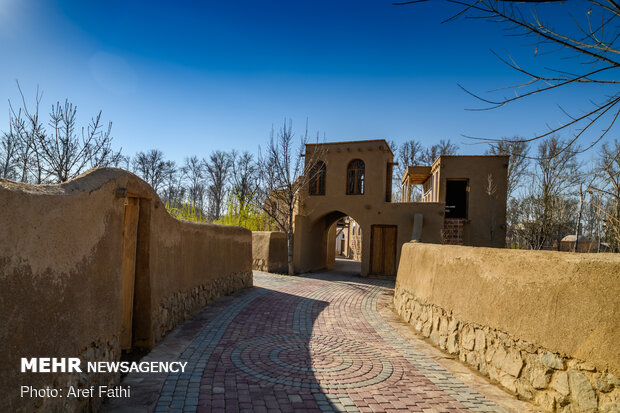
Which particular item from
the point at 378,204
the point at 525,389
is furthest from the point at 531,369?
the point at 378,204

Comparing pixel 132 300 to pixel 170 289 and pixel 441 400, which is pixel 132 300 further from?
pixel 441 400

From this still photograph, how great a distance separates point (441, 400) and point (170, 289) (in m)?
4.95

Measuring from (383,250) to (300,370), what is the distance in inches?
526

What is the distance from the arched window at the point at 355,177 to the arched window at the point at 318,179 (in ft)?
4.81

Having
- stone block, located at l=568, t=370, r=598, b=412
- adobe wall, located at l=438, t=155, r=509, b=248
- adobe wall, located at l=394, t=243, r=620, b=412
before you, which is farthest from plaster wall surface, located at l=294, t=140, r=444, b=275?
stone block, located at l=568, t=370, r=598, b=412

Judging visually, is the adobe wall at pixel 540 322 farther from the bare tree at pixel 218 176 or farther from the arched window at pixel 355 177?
the bare tree at pixel 218 176

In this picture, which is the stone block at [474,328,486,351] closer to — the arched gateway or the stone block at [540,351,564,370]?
the stone block at [540,351,564,370]

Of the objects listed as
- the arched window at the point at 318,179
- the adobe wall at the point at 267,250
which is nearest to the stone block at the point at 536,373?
the adobe wall at the point at 267,250

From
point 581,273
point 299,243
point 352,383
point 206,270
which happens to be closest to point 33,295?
point 352,383

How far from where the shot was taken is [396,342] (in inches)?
261

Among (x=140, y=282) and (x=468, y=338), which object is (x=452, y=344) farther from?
(x=140, y=282)

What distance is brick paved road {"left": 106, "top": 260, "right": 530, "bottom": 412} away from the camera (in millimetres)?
3955

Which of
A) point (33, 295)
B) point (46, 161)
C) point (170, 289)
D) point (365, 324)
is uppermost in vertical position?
point (46, 161)

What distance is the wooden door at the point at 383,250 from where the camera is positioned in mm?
17641
